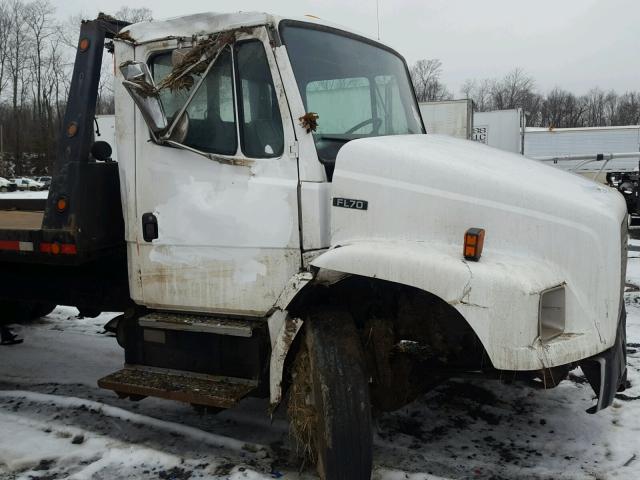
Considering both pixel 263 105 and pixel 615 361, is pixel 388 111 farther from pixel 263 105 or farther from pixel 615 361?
pixel 615 361

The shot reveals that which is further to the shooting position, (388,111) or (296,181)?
(388,111)

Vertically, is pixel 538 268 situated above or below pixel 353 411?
above

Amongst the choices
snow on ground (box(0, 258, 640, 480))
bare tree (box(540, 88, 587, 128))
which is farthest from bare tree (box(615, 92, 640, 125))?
snow on ground (box(0, 258, 640, 480))

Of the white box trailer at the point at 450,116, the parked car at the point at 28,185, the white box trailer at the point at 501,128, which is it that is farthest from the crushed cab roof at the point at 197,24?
the parked car at the point at 28,185

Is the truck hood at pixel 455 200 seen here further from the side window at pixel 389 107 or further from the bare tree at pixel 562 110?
the bare tree at pixel 562 110

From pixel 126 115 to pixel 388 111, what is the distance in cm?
172

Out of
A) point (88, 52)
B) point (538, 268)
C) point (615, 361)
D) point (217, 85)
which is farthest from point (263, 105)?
point (615, 361)

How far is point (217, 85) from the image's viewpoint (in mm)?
3637

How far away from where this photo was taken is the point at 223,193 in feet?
Result: 11.8

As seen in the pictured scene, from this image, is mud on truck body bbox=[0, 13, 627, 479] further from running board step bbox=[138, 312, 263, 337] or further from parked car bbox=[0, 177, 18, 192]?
parked car bbox=[0, 177, 18, 192]

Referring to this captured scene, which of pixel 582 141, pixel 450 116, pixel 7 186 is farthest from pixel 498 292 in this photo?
pixel 7 186

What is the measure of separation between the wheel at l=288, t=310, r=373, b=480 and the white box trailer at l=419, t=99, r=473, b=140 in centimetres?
1371

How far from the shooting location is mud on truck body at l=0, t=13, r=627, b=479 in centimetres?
299

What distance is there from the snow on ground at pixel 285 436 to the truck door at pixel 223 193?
97 cm
